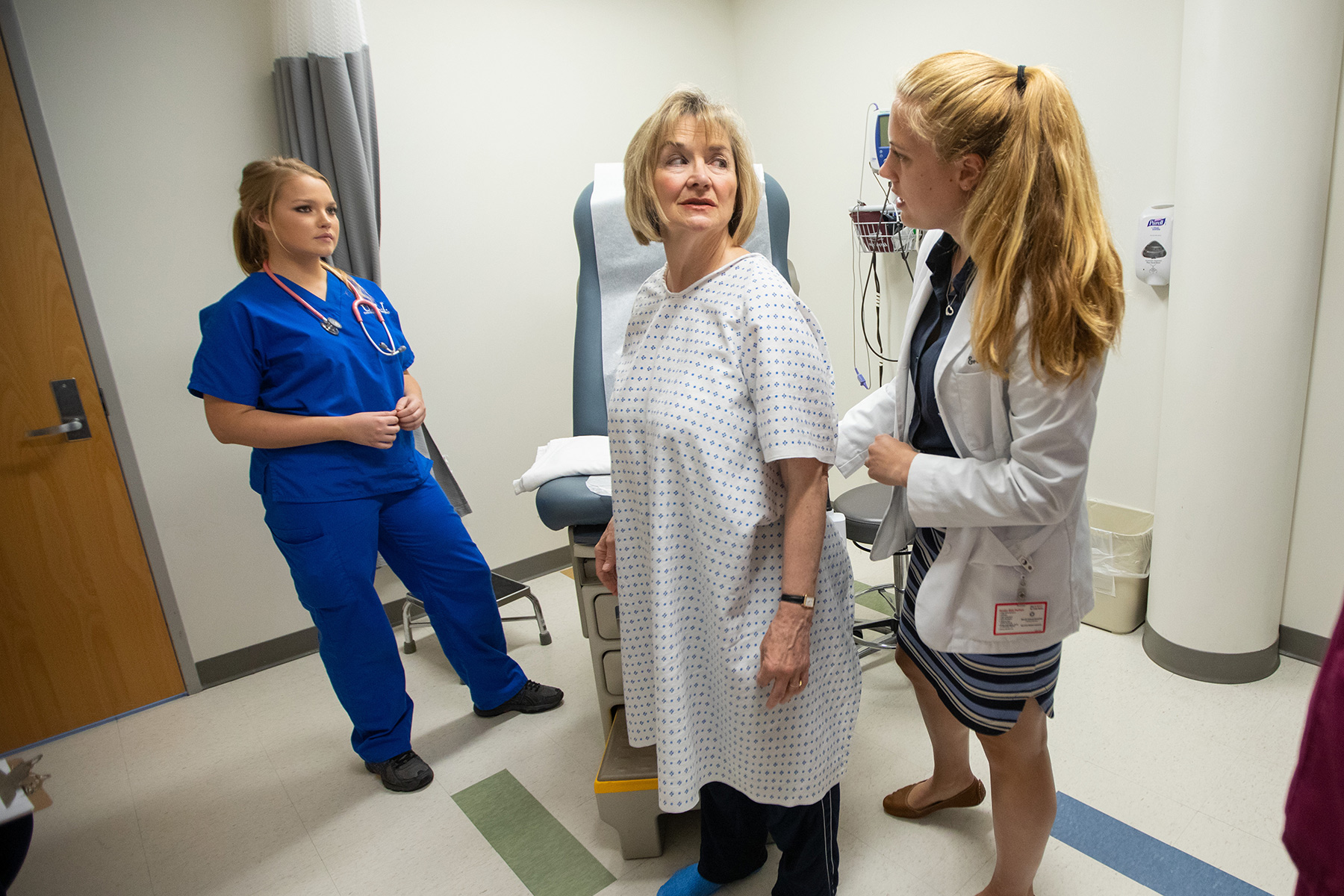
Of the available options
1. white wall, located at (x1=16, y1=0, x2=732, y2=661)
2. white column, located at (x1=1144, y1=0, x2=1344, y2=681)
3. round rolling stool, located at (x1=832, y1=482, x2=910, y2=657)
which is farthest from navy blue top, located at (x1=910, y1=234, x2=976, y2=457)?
white wall, located at (x1=16, y1=0, x2=732, y2=661)

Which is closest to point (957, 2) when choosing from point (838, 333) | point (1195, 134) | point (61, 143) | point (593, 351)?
point (1195, 134)

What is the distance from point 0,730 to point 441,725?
1.28 m

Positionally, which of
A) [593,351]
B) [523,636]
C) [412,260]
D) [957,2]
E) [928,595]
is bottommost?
[523,636]

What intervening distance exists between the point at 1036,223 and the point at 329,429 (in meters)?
1.48

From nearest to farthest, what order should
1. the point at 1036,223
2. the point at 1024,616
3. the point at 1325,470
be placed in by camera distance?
the point at 1036,223
the point at 1024,616
the point at 1325,470

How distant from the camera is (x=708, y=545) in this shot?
113cm

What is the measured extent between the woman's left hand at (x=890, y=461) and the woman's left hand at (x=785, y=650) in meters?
0.23

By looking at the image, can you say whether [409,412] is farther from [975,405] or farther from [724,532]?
[975,405]

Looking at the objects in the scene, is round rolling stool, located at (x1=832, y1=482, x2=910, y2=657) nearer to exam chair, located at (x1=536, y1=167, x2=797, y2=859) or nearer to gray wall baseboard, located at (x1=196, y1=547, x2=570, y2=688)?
exam chair, located at (x1=536, y1=167, x2=797, y2=859)

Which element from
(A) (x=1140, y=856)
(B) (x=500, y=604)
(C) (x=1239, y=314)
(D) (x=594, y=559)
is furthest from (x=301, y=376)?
(C) (x=1239, y=314)

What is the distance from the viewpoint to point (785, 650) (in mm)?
1113

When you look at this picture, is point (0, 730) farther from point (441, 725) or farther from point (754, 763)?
point (754, 763)

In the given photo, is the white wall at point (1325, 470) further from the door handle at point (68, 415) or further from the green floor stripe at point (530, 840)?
the door handle at point (68, 415)

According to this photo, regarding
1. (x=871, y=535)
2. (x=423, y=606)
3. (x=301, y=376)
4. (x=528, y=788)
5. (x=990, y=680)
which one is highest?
(x=301, y=376)
